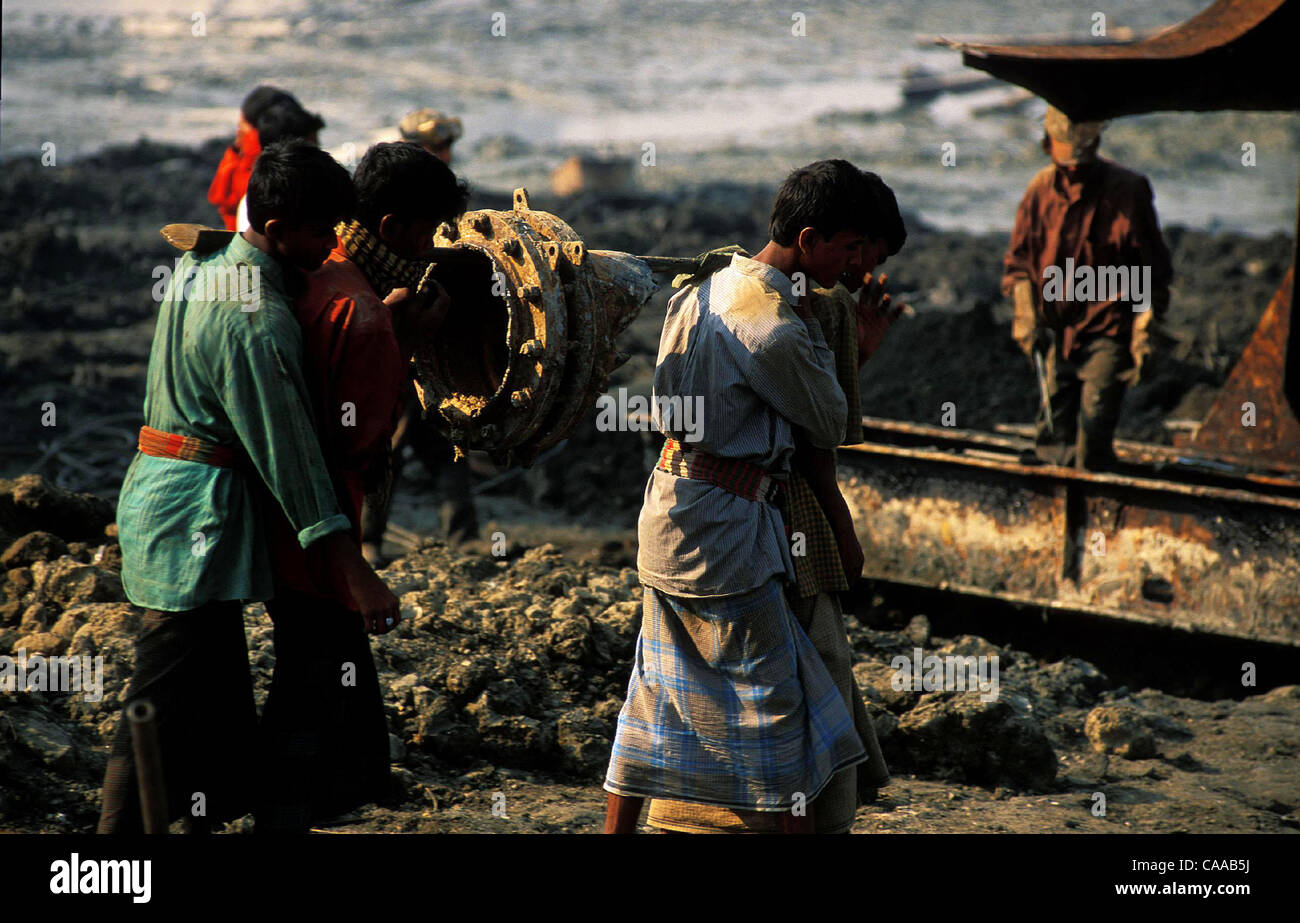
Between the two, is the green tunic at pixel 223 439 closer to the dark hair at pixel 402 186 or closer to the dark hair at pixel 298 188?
the dark hair at pixel 298 188

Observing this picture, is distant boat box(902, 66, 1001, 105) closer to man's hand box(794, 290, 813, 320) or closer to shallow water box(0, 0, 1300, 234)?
shallow water box(0, 0, 1300, 234)

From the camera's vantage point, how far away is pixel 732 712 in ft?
10.2

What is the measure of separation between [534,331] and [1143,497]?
3.47 meters

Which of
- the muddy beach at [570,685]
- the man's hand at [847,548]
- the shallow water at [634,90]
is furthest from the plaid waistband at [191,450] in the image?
the shallow water at [634,90]

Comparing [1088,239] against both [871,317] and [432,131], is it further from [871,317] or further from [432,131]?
[871,317]

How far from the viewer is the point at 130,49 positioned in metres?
28.0

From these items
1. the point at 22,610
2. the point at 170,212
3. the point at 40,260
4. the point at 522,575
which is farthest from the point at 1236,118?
the point at 22,610

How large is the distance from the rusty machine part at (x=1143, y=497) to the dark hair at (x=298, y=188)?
12.5ft

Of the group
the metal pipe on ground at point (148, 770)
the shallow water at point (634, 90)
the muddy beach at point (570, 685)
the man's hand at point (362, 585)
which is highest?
the shallow water at point (634, 90)

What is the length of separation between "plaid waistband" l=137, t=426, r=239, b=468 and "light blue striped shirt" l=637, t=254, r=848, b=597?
3.03ft

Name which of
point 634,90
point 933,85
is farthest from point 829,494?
point 634,90

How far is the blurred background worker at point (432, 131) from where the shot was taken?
6.42m
